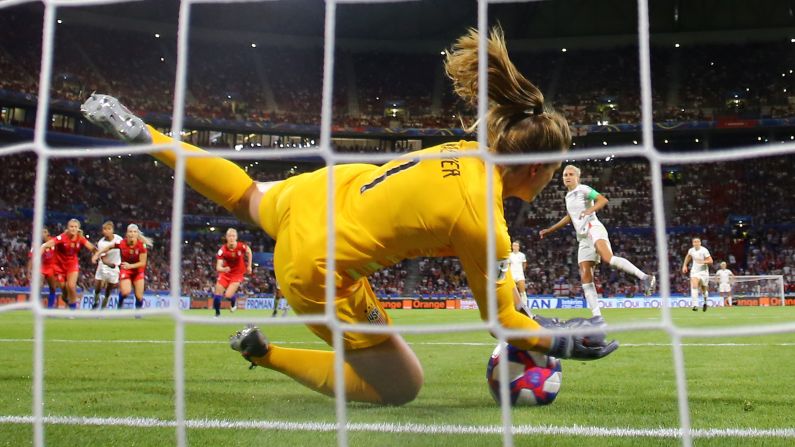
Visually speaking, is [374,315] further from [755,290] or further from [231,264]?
[755,290]

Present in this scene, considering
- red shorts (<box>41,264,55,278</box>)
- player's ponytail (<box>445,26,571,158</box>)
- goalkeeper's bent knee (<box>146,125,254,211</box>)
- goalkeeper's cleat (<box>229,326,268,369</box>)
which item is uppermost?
player's ponytail (<box>445,26,571,158</box>)

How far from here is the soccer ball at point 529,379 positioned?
3.38 meters

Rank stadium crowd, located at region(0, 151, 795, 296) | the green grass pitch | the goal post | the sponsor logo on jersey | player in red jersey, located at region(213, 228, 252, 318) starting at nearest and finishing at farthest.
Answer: the green grass pitch, the sponsor logo on jersey, player in red jersey, located at region(213, 228, 252, 318), the goal post, stadium crowd, located at region(0, 151, 795, 296)

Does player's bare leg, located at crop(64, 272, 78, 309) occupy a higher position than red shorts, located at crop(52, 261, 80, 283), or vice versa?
red shorts, located at crop(52, 261, 80, 283)

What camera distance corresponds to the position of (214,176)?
2879 millimetres

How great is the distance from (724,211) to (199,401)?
2567cm

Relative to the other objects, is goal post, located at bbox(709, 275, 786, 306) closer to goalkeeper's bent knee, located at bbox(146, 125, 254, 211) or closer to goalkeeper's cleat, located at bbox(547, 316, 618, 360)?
goalkeeper's cleat, located at bbox(547, 316, 618, 360)

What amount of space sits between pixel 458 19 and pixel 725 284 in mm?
15424

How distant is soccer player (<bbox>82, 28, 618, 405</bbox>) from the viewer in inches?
91.5

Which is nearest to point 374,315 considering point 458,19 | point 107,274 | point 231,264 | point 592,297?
point 592,297

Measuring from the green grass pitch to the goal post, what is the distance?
1583 centimetres

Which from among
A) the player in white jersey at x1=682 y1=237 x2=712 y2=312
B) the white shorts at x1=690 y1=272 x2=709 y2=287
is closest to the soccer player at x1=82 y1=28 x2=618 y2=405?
the player in white jersey at x1=682 y1=237 x2=712 y2=312

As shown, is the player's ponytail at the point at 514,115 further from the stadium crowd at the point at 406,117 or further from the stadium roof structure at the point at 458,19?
the stadium roof structure at the point at 458,19

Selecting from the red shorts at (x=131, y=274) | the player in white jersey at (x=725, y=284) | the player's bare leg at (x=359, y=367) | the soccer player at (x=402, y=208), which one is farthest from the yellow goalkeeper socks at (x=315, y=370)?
the player in white jersey at (x=725, y=284)
